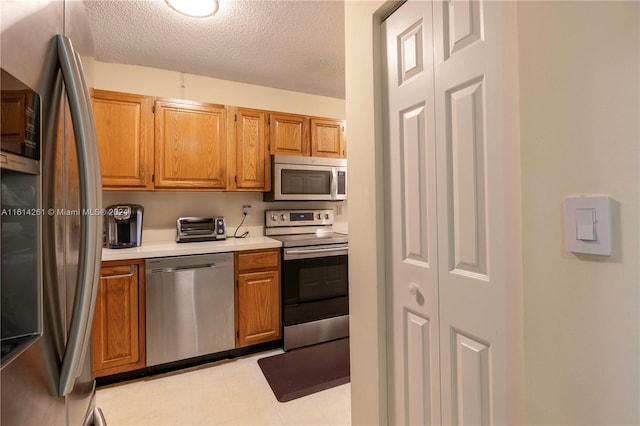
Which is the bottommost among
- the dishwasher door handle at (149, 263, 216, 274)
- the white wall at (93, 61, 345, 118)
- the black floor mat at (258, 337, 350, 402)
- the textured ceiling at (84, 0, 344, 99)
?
the black floor mat at (258, 337, 350, 402)

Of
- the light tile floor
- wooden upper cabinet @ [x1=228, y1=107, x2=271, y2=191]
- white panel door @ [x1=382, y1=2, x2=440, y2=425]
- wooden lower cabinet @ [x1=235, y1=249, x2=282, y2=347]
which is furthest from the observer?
wooden upper cabinet @ [x1=228, y1=107, x2=271, y2=191]

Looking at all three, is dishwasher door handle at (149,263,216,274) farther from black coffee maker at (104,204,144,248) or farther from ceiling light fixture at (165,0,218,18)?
ceiling light fixture at (165,0,218,18)

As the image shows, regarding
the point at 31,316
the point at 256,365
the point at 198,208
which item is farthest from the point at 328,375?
the point at 31,316

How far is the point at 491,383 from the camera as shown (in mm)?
852

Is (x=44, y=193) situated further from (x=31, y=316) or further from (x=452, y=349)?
(x=452, y=349)

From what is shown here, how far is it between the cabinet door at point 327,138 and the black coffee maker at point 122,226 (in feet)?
5.47

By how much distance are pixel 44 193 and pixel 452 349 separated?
3.75ft

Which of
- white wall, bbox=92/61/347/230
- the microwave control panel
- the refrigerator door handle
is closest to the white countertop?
white wall, bbox=92/61/347/230

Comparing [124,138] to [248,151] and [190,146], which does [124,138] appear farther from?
[248,151]

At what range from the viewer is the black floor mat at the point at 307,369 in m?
1.99

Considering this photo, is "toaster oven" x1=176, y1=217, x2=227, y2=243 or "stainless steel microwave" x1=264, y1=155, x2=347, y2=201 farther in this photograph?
"stainless steel microwave" x1=264, y1=155, x2=347, y2=201

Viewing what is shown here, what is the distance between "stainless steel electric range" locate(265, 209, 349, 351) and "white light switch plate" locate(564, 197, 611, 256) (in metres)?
2.07

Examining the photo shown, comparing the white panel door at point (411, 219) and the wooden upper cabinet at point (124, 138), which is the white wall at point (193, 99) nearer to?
the wooden upper cabinet at point (124, 138)

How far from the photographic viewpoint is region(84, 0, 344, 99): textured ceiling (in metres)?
1.88
